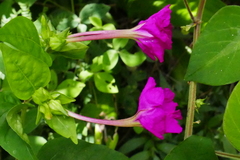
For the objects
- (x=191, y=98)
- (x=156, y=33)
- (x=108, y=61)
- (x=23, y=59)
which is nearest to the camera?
(x=23, y=59)

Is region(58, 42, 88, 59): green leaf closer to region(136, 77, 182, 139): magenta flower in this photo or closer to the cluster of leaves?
the cluster of leaves

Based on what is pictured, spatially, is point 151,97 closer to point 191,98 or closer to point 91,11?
point 191,98

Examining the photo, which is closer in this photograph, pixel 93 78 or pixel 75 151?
pixel 75 151

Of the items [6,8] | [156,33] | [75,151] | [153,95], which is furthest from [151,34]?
[6,8]

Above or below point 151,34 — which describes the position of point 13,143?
below

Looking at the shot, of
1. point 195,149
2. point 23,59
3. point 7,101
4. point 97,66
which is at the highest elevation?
point 23,59

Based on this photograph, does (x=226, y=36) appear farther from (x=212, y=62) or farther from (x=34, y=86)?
(x=34, y=86)

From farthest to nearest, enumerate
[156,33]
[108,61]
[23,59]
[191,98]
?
[108,61], [191,98], [156,33], [23,59]
